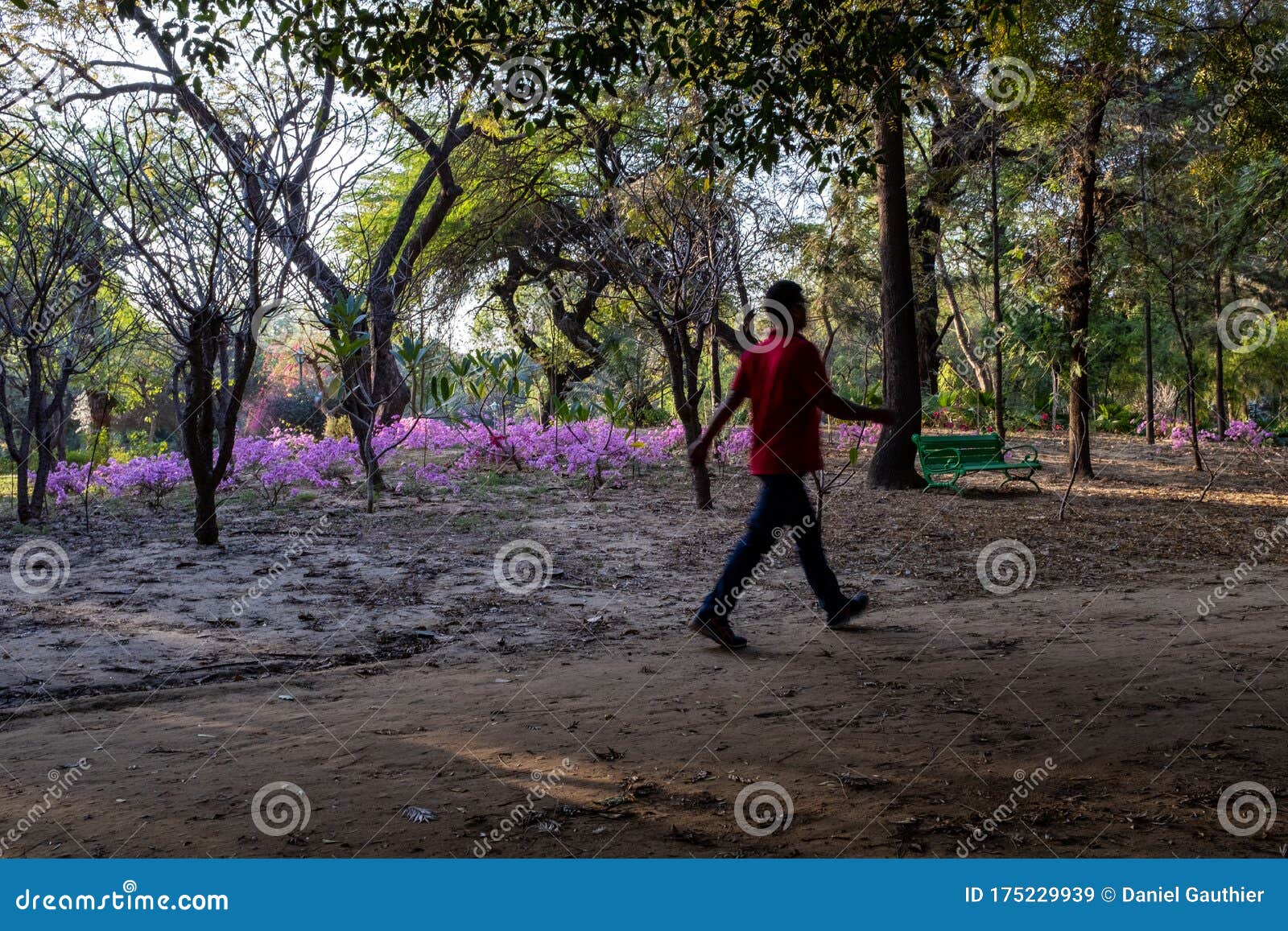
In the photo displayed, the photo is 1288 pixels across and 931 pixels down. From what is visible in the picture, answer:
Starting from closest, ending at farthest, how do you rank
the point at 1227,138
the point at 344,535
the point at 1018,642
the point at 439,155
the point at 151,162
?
the point at 1018,642 → the point at 151,162 → the point at 344,535 → the point at 1227,138 → the point at 439,155

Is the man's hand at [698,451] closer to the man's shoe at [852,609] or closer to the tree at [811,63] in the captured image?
the man's shoe at [852,609]

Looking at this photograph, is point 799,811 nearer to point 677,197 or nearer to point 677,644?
point 677,644

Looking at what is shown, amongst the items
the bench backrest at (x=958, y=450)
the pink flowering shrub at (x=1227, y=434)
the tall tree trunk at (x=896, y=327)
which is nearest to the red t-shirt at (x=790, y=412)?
the tall tree trunk at (x=896, y=327)

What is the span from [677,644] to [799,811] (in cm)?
260

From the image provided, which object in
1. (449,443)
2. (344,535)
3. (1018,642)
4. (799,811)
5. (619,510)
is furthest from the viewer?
(449,443)

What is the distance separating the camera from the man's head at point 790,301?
5.38 meters

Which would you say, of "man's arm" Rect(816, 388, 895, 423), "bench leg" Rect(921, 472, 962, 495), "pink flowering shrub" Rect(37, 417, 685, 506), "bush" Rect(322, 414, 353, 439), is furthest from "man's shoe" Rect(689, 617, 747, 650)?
"bush" Rect(322, 414, 353, 439)

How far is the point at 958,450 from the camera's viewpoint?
42.9ft

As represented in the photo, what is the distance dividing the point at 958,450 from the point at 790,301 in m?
8.36

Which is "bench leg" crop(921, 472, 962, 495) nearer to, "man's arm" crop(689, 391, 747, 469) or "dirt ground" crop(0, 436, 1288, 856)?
"dirt ground" crop(0, 436, 1288, 856)

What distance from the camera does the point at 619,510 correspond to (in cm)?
1142

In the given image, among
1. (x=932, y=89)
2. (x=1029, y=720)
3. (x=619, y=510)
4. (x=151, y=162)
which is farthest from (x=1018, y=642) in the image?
(x=932, y=89)

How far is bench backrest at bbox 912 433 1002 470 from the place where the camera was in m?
12.9

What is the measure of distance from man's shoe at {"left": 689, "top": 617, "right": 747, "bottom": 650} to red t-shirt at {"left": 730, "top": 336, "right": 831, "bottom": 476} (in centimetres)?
84
